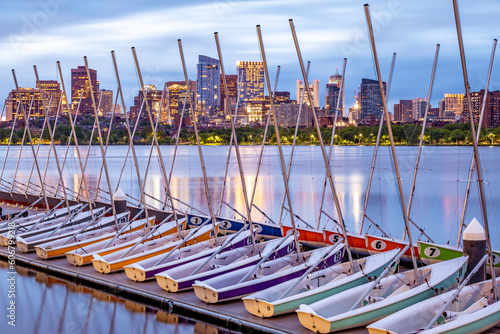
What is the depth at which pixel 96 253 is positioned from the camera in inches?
753

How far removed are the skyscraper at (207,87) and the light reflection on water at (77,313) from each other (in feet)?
119

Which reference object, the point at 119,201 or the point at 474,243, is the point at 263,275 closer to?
the point at 474,243

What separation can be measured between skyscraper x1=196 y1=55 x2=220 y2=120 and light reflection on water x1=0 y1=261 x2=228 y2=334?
36.2 metres

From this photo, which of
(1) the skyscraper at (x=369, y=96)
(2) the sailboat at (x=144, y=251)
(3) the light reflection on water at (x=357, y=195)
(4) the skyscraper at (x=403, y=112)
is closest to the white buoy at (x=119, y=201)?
(2) the sailboat at (x=144, y=251)

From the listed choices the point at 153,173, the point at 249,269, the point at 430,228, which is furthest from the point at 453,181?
the point at 249,269

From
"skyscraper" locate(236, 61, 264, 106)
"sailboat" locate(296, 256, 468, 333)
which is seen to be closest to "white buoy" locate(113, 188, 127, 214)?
"sailboat" locate(296, 256, 468, 333)

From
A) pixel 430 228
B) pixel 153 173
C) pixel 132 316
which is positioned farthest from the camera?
pixel 153 173

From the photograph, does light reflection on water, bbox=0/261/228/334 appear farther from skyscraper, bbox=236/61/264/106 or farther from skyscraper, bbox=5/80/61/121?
skyscraper, bbox=236/61/264/106

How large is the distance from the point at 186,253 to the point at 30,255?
18.8ft

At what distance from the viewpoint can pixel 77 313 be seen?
54.9ft

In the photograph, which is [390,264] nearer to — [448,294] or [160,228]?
[448,294]

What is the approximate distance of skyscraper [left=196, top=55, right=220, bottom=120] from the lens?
58.1 meters

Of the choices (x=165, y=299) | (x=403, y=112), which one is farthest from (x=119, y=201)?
(x=403, y=112)

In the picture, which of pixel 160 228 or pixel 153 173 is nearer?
pixel 160 228
